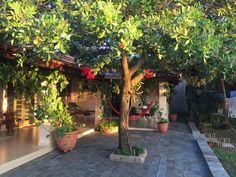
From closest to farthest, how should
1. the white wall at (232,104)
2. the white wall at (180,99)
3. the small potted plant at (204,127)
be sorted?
the small potted plant at (204,127) → the white wall at (232,104) → the white wall at (180,99)

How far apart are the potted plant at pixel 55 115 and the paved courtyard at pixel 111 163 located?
365 mm

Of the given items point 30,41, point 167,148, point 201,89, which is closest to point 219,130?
point 201,89

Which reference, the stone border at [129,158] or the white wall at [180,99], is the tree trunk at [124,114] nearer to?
the stone border at [129,158]

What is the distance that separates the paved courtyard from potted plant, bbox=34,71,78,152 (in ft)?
1.20

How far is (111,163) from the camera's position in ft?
21.8

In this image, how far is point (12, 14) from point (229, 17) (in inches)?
154

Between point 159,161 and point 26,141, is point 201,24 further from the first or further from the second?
point 26,141

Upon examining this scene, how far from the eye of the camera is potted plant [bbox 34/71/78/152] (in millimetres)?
7441

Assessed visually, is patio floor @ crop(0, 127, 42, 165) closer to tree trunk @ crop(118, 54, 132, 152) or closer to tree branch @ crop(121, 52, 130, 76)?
tree trunk @ crop(118, 54, 132, 152)

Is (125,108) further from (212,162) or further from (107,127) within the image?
(107,127)

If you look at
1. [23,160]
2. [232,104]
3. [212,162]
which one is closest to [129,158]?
[212,162]

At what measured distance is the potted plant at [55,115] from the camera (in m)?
7.44

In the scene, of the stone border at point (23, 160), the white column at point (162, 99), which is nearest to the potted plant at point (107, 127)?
the white column at point (162, 99)

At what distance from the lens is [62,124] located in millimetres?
7797
